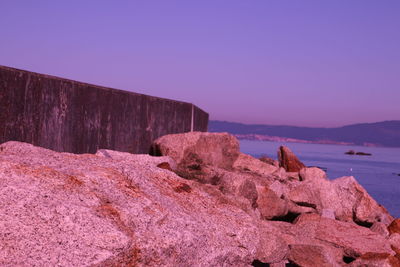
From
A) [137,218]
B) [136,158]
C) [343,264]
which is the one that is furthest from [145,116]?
[137,218]

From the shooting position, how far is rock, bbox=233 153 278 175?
486 inches

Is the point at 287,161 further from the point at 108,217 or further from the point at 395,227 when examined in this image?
the point at 108,217

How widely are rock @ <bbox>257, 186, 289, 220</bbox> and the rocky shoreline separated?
15 mm

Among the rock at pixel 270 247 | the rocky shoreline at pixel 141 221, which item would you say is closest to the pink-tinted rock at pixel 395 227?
the rocky shoreline at pixel 141 221

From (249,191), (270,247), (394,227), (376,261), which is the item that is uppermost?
(249,191)

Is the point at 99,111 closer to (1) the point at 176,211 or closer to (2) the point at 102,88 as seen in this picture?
(2) the point at 102,88

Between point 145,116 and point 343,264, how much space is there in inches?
209

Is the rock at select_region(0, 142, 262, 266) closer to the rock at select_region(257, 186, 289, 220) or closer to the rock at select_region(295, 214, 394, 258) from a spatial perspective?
the rock at select_region(295, 214, 394, 258)

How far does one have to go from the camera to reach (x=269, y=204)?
9.34 metres

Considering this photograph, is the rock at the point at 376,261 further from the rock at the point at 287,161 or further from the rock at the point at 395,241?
the rock at the point at 287,161

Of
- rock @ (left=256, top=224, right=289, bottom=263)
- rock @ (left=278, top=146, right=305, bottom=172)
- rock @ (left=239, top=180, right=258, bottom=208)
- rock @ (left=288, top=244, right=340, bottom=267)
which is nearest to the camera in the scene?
rock @ (left=256, top=224, right=289, bottom=263)

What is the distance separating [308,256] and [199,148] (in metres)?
4.22

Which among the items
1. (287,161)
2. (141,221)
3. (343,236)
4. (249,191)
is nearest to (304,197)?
(343,236)

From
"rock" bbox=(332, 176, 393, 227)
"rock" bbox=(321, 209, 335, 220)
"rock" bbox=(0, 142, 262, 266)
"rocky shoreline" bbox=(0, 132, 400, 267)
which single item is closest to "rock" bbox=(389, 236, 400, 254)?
"rocky shoreline" bbox=(0, 132, 400, 267)
